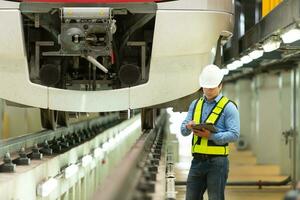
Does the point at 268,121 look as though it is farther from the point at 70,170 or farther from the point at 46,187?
the point at 46,187

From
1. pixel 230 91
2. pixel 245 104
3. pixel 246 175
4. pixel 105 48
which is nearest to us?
pixel 105 48

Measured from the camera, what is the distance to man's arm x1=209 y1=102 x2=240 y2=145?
532 centimetres

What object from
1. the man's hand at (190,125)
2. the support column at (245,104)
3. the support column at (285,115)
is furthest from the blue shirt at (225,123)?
the support column at (245,104)

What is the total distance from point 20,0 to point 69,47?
55 centimetres

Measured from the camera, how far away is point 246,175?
13805mm

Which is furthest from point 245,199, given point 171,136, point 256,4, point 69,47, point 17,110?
point 171,136

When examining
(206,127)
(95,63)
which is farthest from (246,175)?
(206,127)

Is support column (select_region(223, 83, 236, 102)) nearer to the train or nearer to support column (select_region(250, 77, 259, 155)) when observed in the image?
support column (select_region(250, 77, 259, 155))

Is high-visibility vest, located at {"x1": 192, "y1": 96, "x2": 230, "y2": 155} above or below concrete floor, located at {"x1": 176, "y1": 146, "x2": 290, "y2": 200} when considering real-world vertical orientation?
above

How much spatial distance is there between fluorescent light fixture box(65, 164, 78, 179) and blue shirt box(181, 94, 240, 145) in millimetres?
1616

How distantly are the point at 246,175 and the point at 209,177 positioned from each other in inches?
332

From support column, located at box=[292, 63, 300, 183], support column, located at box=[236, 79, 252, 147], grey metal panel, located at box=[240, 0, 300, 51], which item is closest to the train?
grey metal panel, located at box=[240, 0, 300, 51]

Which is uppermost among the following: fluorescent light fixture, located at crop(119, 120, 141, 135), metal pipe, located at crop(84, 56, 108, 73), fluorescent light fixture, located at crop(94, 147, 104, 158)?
metal pipe, located at crop(84, 56, 108, 73)

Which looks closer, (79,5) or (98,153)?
(79,5)
